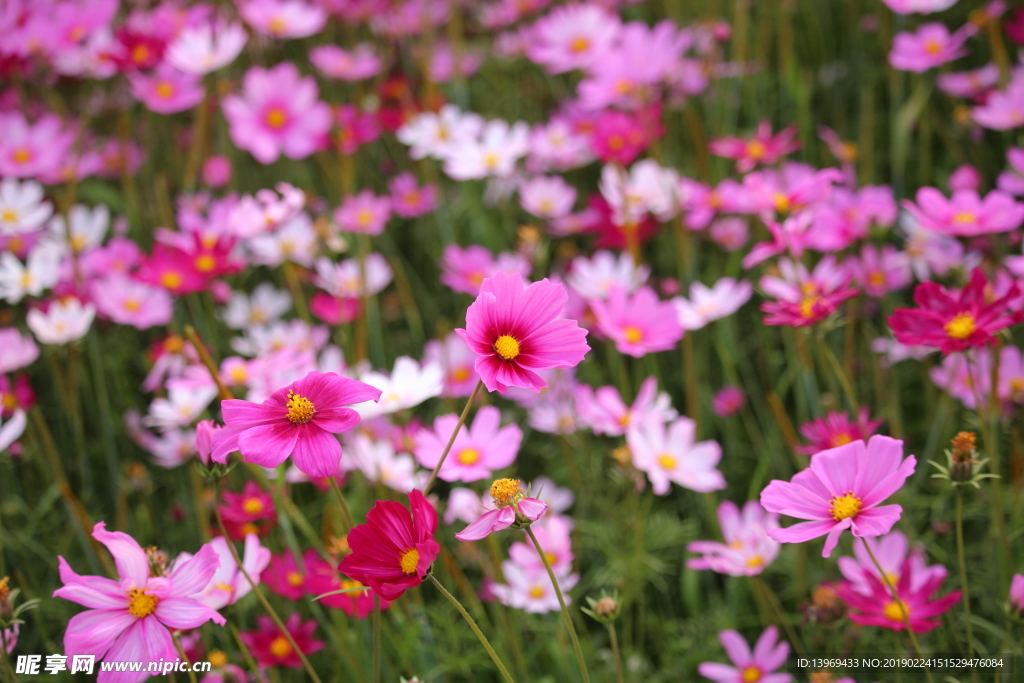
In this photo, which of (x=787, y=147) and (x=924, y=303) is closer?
(x=924, y=303)

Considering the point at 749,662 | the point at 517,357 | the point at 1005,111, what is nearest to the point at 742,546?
the point at 749,662

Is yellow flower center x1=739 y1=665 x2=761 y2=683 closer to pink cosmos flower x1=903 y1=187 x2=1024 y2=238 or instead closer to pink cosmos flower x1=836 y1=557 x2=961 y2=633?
pink cosmos flower x1=836 y1=557 x2=961 y2=633

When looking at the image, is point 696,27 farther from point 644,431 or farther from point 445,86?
point 644,431

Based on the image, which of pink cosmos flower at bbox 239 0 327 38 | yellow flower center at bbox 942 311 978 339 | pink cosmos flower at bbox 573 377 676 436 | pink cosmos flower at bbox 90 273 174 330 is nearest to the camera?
yellow flower center at bbox 942 311 978 339

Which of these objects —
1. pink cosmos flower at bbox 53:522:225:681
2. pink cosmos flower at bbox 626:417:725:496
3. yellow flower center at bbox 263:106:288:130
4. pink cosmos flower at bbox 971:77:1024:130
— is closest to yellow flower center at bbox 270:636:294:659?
pink cosmos flower at bbox 53:522:225:681

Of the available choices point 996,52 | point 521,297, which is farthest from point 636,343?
point 996,52

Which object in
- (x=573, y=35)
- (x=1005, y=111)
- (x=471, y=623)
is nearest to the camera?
(x=471, y=623)

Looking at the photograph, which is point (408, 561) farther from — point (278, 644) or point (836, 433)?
point (836, 433)
